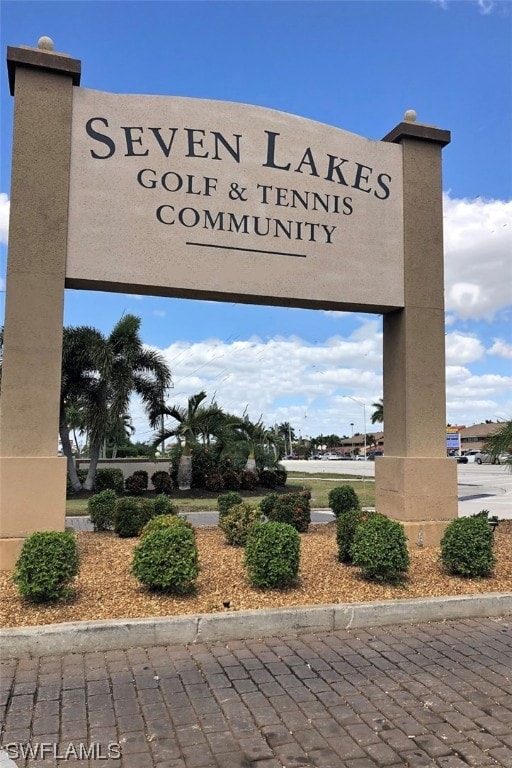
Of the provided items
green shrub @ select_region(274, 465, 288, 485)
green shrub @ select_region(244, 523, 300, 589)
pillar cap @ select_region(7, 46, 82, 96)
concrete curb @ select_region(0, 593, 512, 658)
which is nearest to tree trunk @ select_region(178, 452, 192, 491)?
green shrub @ select_region(274, 465, 288, 485)

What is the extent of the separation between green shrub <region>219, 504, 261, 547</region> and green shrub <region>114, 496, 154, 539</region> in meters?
1.24

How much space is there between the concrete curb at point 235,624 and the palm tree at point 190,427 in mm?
14972

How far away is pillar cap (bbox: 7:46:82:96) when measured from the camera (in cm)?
682

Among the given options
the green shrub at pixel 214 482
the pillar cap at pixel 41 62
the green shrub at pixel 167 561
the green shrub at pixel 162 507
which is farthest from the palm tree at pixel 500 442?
the green shrub at pixel 214 482

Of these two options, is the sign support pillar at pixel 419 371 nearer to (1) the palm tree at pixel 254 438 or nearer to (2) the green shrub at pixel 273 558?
(2) the green shrub at pixel 273 558

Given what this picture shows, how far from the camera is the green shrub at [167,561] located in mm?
5082

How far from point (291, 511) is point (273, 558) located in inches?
129

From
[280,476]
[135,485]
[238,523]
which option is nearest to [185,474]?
[135,485]

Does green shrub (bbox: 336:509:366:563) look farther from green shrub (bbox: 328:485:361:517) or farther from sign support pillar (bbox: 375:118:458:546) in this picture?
green shrub (bbox: 328:485:361:517)

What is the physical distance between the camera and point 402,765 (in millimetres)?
2971

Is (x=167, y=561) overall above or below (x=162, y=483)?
above

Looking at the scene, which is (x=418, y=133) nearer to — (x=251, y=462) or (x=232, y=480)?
(x=232, y=480)

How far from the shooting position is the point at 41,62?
695 centimetres

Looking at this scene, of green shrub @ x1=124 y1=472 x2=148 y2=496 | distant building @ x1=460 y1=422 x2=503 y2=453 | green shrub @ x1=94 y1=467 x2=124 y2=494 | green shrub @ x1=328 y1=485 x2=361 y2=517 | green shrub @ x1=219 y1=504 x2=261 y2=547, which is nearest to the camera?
green shrub @ x1=219 y1=504 x2=261 y2=547
